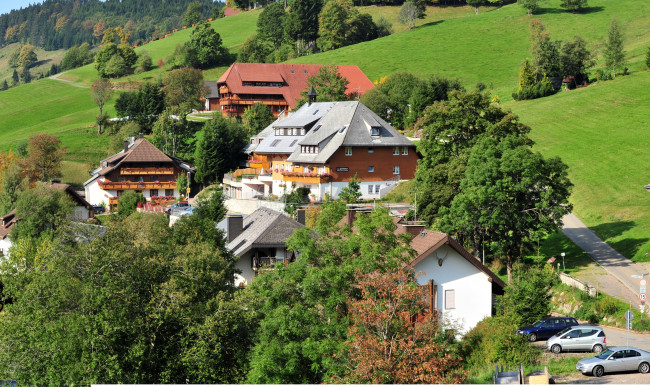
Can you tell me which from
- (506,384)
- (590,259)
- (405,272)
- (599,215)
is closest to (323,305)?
(405,272)

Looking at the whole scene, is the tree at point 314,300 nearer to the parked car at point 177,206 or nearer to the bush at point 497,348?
the bush at point 497,348

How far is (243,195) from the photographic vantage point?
93.2 meters

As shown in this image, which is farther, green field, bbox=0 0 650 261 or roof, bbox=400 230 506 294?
green field, bbox=0 0 650 261

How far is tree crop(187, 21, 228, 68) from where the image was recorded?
186m

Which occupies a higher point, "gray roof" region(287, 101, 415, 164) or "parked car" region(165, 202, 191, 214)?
"gray roof" region(287, 101, 415, 164)

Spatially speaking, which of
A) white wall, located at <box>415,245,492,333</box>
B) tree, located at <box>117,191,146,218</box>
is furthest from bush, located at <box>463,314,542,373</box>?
tree, located at <box>117,191,146,218</box>

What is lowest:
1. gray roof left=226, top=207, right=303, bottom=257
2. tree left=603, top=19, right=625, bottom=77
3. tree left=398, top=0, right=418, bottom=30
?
gray roof left=226, top=207, right=303, bottom=257

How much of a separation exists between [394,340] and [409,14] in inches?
6765

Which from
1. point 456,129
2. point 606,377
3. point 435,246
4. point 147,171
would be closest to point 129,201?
point 147,171

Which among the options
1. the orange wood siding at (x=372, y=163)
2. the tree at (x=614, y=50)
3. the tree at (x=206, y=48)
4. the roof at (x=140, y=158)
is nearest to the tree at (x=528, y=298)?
the orange wood siding at (x=372, y=163)

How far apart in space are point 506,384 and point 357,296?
724 centimetres

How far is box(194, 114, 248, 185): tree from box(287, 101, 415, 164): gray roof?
Result: 649 inches

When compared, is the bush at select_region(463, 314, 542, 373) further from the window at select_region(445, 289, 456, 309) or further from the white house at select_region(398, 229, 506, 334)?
the window at select_region(445, 289, 456, 309)

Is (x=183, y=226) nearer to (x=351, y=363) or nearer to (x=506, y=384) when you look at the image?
(x=351, y=363)
